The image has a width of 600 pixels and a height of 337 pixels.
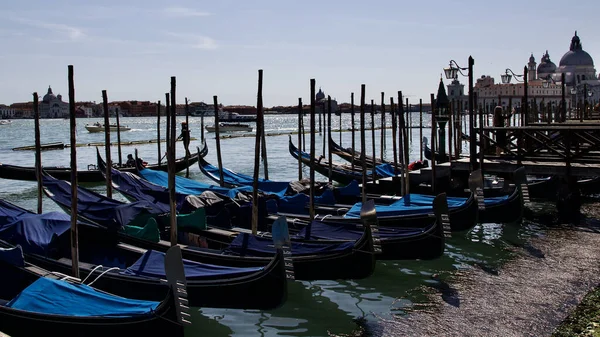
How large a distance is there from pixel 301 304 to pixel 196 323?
1.20 metres

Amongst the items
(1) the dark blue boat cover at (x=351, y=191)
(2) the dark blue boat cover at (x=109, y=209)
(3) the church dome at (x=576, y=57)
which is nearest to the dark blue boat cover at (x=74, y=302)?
(2) the dark blue boat cover at (x=109, y=209)

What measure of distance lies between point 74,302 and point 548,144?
879 cm

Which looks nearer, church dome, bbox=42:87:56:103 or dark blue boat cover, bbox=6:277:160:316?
dark blue boat cover, bbox=6:277:160:316

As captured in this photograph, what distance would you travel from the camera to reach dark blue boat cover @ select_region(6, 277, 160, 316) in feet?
17.6

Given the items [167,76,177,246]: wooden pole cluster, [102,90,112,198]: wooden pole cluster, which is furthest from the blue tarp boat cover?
[167,76,177,246]: wooden pole cluster

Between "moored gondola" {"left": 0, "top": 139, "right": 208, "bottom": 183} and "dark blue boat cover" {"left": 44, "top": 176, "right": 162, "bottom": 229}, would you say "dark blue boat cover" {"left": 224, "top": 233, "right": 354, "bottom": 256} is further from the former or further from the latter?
"moored gondola" {"left": 0, "top": 139, "right": 208, "bottom": 183}

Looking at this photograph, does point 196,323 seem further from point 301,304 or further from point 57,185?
point 57,185

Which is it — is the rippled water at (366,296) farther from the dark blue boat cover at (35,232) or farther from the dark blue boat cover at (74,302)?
the dark blue boat cover at (35,232)

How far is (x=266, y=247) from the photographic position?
7.48 m

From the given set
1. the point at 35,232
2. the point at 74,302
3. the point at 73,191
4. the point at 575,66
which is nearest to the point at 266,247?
the point at 73,191

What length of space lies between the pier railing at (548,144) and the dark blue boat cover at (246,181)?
12.2 ft

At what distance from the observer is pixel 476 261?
8750mm

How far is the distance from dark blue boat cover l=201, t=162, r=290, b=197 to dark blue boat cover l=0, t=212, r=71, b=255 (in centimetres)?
446

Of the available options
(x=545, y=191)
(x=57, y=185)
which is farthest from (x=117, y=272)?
(x=545, y=191)
